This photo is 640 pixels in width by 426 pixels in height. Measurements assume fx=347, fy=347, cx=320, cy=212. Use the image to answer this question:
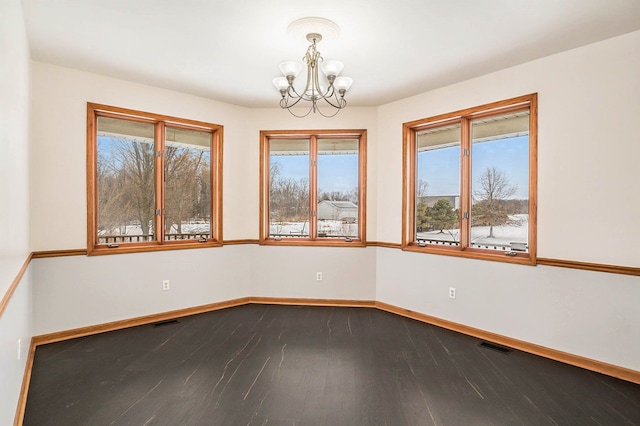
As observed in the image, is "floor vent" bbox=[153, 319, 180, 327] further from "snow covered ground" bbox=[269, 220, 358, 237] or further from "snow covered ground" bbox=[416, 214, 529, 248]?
"snow covered ground" bbox=[416, 214, 529, 248]

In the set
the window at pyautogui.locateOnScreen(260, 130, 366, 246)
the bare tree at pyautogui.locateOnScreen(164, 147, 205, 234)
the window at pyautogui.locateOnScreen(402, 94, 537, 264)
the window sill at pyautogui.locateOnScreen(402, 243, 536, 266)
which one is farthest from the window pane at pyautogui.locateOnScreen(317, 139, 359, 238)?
the bare tree at pyautogui.locateOnScreen(164, 147, 205, 234)

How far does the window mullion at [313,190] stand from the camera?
4.73 metres

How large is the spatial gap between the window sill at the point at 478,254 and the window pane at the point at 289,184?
1482 mm

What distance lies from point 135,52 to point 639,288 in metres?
4.60

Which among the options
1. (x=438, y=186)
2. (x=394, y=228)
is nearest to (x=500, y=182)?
(x=438, y=186)

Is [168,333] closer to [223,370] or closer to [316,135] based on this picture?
[223,370]

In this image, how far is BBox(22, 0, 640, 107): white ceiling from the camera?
2.38 meters

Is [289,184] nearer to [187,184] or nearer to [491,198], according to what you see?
[187,184]

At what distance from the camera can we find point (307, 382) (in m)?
Answer: 2.61

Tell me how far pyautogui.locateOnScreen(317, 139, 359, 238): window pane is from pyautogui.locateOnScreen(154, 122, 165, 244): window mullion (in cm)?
196

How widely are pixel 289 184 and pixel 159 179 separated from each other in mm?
1629

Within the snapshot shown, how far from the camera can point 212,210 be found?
4.55m

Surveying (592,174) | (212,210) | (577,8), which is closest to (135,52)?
(212,210)

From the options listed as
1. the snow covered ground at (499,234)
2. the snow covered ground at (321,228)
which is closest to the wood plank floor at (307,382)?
the snow covered ground at (499,234)
